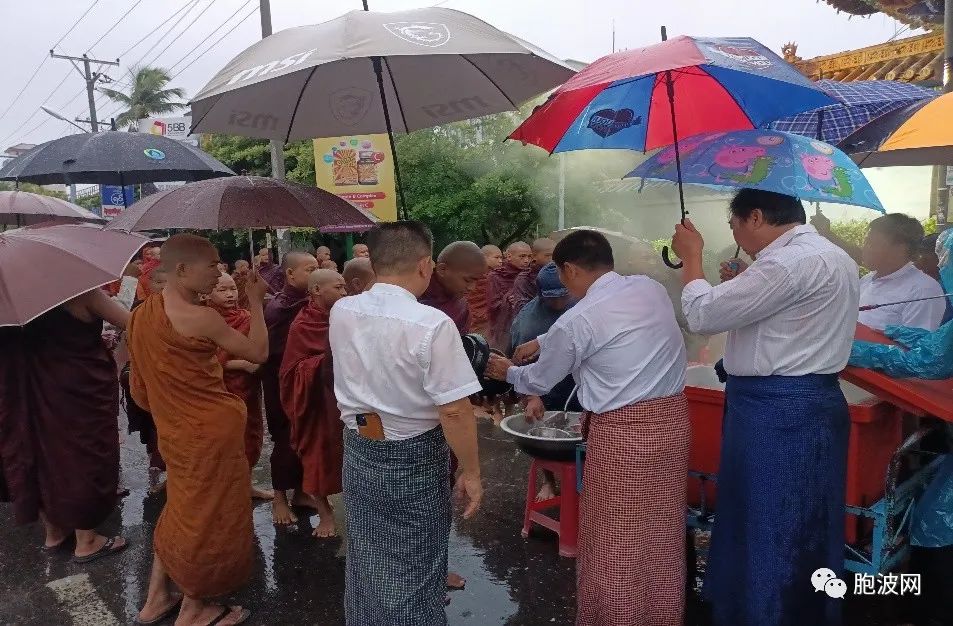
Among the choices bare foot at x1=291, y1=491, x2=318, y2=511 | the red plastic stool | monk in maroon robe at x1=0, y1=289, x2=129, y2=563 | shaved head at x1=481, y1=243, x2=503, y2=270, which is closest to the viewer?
the red plastic stool

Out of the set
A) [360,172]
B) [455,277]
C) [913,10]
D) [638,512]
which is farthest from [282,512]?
[913,10]

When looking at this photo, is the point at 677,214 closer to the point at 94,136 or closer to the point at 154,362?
the point at 94,136

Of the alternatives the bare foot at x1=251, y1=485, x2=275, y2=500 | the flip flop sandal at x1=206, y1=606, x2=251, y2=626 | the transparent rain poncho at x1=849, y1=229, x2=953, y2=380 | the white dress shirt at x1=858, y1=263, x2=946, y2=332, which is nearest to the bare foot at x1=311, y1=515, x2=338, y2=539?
the bare foot at x1=251, y1=485, x2=275, y2=500

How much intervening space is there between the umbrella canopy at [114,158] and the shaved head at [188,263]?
1.39 m

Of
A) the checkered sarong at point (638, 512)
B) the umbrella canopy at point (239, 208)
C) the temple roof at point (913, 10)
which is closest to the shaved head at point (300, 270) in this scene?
the umbrella canopy at point (239, 208)

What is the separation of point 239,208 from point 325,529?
2044 millimetres

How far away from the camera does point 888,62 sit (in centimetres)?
1056

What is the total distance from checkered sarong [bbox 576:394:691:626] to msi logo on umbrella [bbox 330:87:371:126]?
2073 millimetres

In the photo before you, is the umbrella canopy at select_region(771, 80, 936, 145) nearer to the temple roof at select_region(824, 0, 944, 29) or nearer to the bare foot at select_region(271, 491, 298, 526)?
the bare foot at select_region(271, 491, 298, 526)

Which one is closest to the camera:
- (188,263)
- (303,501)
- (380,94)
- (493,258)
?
(188,263)

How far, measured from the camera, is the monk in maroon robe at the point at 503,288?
23.6 ft

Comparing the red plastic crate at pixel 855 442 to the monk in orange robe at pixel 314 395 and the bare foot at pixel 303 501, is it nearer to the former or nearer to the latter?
the monk in orange robe at pixel 314 395

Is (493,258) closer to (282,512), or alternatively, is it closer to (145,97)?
(282,512)

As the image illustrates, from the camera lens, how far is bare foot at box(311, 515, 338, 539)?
4.25 meters
